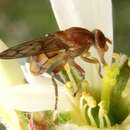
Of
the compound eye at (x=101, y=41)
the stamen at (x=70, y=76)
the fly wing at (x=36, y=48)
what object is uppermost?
the fly wing at (x=36, y=48)

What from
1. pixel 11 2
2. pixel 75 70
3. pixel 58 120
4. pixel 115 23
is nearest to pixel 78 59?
pixel 75 70

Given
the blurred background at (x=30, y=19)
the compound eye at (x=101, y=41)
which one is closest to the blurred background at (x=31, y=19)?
the blurred background at (x=30, y=19)

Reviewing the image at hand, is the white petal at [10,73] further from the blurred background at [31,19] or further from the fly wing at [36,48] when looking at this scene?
the blurred background at [31,19]

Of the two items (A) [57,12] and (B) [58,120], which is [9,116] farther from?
(A) [57,12]

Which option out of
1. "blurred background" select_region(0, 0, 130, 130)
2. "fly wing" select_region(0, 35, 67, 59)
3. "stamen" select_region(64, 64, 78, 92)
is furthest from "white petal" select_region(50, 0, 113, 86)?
"blurred background" select_region(0, 0, 130, 130)

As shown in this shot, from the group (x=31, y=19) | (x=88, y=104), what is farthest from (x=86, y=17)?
(x=31, y=19)

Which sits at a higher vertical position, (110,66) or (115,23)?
(110,66)
